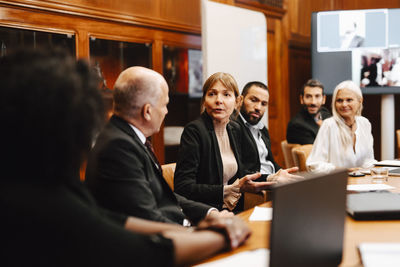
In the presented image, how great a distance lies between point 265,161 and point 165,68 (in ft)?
5.93

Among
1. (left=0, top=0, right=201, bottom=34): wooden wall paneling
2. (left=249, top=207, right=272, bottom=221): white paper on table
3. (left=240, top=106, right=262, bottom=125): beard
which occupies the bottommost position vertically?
(left=249, top=207, right=272, bottom=221): white paper on table

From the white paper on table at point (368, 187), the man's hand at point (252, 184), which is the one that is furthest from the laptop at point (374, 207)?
the man's hand at point (252, 184)

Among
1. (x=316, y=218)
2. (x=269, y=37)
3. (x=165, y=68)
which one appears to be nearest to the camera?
(x=316, y=218)

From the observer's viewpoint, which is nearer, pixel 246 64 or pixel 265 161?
pixel 265 161

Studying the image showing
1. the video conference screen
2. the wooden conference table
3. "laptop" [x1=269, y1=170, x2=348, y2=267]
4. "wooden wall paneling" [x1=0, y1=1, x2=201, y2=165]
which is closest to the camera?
"laptop" [x1=269, y1=170, x2=348, y2=267]

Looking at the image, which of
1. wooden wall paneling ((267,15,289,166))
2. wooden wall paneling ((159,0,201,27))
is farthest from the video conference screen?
wooden wall paneling ((159,0,201,27))

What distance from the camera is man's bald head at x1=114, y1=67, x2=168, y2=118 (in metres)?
1.71

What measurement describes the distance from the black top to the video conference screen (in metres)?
5.36

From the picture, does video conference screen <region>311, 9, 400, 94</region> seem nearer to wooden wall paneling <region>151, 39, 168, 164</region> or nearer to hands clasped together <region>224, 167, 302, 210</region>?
wooden wall paneling <region>151, 39, 168, 164</region>

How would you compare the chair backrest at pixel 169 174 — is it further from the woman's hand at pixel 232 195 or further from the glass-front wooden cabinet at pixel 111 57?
the glass-front wooden cabinet at pixel 111 57

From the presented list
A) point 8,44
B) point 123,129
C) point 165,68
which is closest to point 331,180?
point 123,129

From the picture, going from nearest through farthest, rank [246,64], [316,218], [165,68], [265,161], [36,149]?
[36,149] → [316,218] → [265,161] → [165,68] → [246,64]

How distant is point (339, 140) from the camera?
3.57 metres

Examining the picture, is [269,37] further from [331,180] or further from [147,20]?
[331,180]
